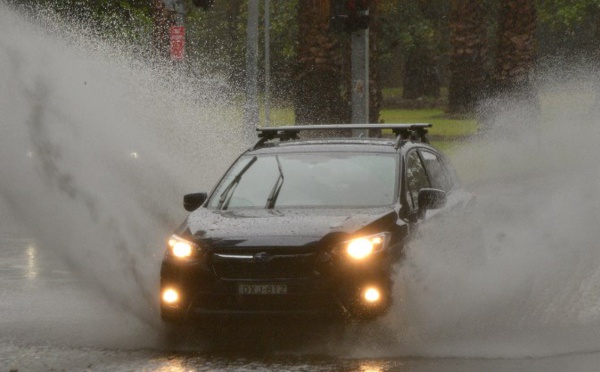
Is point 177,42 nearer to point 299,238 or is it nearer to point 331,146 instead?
point 331,146

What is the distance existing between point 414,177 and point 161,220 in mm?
4119

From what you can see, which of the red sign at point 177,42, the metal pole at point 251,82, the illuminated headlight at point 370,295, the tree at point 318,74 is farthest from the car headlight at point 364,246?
the tree at point 318,74

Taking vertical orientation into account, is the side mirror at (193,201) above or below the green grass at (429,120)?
above

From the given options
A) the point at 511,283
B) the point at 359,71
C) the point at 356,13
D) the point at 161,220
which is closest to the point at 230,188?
the point at 511,283

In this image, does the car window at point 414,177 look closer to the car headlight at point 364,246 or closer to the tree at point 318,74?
the car headlight at point 364,246

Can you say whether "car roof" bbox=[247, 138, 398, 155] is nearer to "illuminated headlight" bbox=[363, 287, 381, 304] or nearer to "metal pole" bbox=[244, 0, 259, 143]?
"illuminated headlight" bbox=[363, 287, 381, 304]

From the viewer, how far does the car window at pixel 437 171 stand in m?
12.6

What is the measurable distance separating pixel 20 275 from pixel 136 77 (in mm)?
12386

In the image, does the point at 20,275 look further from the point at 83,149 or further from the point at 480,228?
the point at 480,228

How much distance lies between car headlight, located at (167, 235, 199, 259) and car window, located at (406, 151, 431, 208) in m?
1.92

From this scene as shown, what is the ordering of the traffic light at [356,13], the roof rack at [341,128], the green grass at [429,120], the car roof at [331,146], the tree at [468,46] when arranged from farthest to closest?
the green grass at [429,120]
the tree at [468,46]
the traffic light at [356,13]
the roof rack at [341,128]
the car roof at [331,146]

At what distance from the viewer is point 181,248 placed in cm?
1026

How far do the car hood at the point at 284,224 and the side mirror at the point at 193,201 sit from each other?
63 cm

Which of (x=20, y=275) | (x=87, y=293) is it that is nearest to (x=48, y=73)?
(x=20, y=275)
